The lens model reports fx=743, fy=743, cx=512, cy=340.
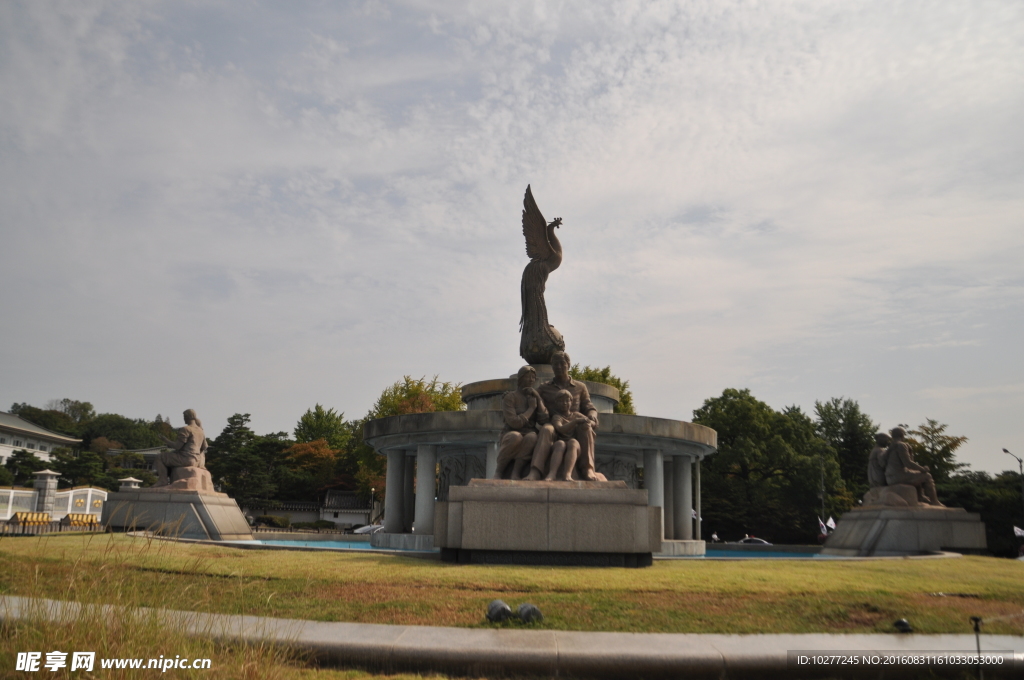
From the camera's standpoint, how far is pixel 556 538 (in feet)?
35.2

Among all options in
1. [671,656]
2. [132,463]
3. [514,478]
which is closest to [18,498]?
[514,478]

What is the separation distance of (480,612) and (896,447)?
14742mm

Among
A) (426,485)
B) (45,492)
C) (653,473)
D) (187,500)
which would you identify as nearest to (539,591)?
(426,485)

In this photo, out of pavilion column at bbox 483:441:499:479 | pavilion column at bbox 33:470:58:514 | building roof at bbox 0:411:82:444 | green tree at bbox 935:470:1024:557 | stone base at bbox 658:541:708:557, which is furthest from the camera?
building roof at bbox 0:411:82:444

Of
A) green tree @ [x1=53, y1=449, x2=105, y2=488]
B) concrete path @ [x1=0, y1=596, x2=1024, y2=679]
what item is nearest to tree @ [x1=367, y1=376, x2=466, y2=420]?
green tree @ [x1=53, y1=449, x2=105, y2=488]

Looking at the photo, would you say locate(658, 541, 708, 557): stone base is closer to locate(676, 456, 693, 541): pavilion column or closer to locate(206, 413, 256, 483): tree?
locate(676, 456, 693, 541): pavilion column

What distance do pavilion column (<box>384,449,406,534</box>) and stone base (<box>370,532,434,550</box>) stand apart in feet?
8.00

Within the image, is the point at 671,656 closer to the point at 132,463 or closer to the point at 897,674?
the point at 897,674

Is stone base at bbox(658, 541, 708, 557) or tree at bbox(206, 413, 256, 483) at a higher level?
tree at bbox(206, 413, 256, 483)

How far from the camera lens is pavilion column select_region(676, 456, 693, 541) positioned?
68.9 feet

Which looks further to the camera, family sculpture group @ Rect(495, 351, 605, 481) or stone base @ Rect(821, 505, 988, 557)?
stone base @ Rect(821, 505, 988, 557)

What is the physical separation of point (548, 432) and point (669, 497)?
39.0 feet

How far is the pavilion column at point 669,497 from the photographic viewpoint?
69.6ft

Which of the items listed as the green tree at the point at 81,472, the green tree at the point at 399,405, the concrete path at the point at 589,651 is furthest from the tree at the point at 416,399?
the concrete path at the point at 589,651
